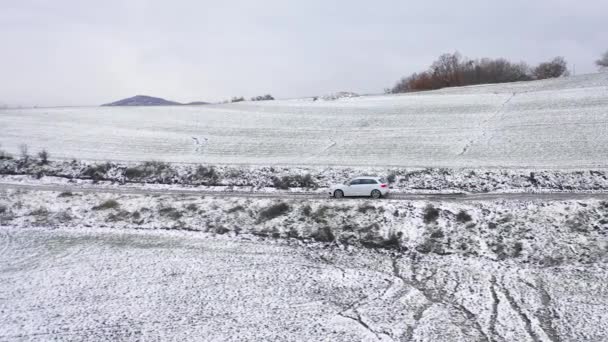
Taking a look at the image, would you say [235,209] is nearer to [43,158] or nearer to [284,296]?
[284,296]

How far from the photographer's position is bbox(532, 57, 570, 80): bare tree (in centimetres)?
9538

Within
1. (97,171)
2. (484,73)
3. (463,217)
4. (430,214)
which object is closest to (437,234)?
(430,214)

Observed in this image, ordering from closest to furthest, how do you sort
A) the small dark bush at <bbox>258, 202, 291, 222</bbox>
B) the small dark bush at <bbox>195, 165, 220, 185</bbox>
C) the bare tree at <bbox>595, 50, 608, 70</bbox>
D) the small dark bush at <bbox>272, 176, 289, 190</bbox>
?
the small dark bush at <bbox>258, 202, 291, 222</bbox> → the small dark bush at <bbox>272, 176, 289, 190</bbox> → the small dark bush at <bbox>195, 165, 220, 185</bbox> → the bare tree at <bbox>595, 50, 608, 70</bbox>

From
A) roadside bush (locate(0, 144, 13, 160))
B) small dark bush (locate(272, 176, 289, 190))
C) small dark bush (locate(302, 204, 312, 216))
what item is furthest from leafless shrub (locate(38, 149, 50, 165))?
small dark bush (locate(302, 204, 312, 216))

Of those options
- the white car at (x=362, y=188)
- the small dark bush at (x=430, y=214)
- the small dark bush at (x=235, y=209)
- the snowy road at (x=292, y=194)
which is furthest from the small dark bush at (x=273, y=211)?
the small dark bush at (x=430, y=214)

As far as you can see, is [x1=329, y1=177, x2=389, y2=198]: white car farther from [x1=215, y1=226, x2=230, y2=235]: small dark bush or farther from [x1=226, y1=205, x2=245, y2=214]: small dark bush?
[x1=215, y1=226, x2=230, y2=235]: small dark bush

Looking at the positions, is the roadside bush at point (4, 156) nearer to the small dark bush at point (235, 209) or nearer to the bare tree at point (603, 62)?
the small dark bush at point (235, 209)

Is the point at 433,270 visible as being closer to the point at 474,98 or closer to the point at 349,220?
the point at 349,220

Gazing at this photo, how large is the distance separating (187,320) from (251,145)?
95.1 feet

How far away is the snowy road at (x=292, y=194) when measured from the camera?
26.4m

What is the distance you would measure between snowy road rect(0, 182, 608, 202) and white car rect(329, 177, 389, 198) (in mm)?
651

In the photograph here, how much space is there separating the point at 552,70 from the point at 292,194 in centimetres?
8315

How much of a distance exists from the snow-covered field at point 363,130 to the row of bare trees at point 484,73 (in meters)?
31.3

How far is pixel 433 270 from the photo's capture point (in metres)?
19.7
